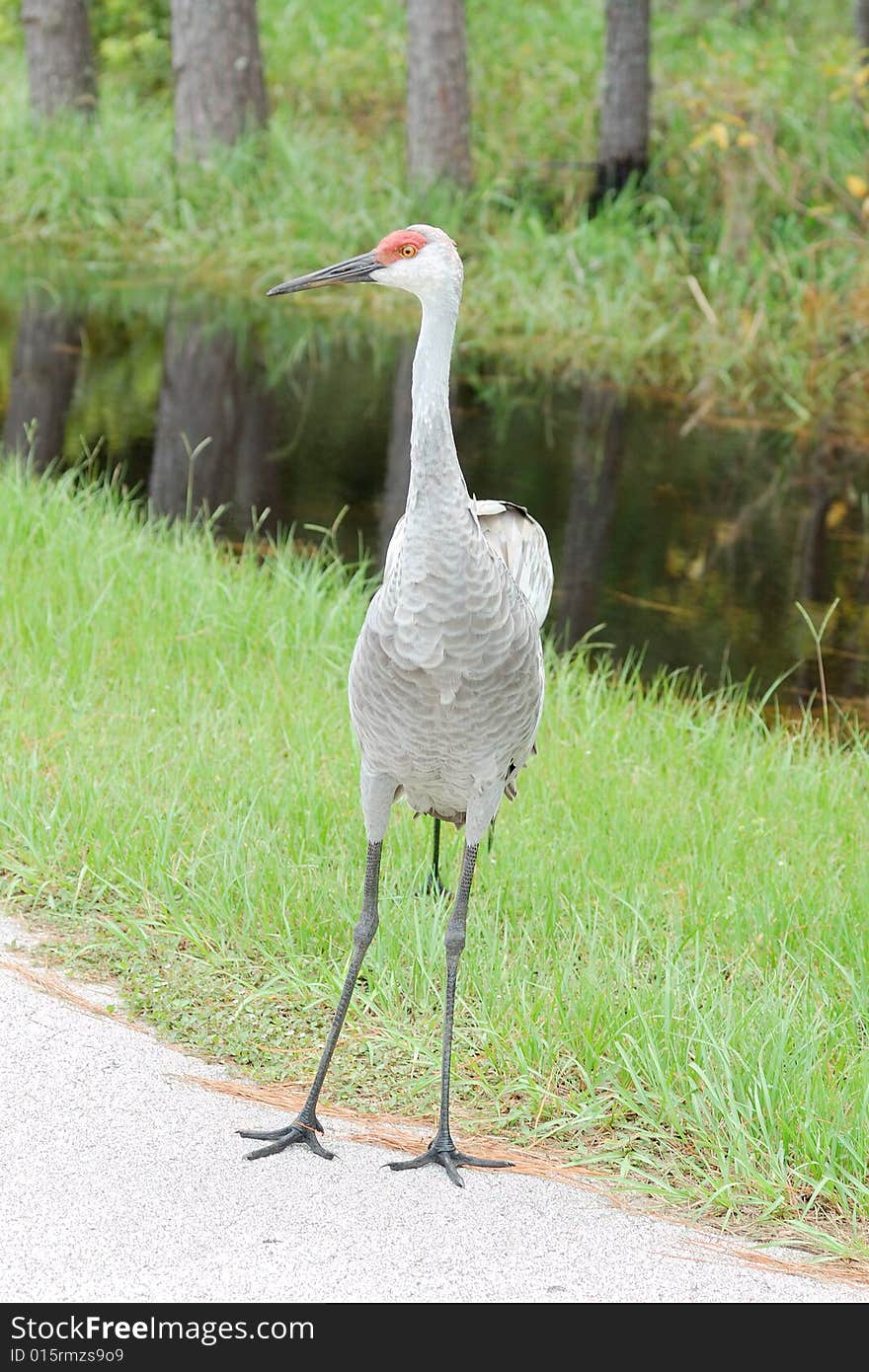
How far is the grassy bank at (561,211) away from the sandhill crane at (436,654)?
6603mm

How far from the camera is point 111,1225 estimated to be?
3.00m

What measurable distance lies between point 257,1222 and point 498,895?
54.8 inches

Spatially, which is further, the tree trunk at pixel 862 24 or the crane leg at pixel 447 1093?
the tree trunk at pixel 862 24

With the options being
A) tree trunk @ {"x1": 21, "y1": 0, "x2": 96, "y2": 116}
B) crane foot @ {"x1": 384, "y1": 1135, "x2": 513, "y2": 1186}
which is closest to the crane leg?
crane foot @ {"x1": 384, "y1": 1135, "x2": 513, "y2": 1186}

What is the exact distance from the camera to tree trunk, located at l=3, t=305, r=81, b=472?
9.39 meters

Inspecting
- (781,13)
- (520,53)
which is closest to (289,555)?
(520,53)

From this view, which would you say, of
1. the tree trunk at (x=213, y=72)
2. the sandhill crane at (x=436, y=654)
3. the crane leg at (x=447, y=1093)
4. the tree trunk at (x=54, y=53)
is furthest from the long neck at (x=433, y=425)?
the tree trunk at (x=54, y=53)

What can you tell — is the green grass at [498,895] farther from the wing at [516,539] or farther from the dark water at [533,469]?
the dark water at [533,469]

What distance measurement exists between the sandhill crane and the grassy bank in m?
6.60

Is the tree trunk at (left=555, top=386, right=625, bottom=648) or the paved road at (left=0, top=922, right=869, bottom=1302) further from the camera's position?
the tree trunk at (left=555, top=386, right=625, bottom=648)

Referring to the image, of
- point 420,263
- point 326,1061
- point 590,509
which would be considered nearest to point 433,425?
point 420,263

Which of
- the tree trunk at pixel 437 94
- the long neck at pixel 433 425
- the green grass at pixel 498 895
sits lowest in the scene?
the green grass at pixel 498 895

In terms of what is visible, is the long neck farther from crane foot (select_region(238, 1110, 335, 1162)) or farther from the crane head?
crane foot (select_region(238, 1110, 335, 1162))

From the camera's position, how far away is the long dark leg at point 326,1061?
11.0 ft
